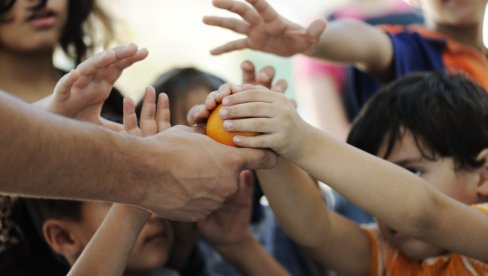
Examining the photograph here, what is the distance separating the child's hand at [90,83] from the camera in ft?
3.99

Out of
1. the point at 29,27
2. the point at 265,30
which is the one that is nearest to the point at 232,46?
the point at 265,30

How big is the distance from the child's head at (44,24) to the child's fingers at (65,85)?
0.46m

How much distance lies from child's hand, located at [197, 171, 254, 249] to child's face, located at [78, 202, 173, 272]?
4.1 inches

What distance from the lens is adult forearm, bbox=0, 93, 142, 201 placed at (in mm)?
951

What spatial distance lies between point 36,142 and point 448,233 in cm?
65

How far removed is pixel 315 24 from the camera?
1471 mm

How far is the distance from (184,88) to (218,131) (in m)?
0.71

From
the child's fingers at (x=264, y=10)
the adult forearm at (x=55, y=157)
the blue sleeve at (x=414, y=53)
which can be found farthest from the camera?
the blue sleeve at (x=414, y=53)

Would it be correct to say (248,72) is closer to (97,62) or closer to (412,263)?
(97,62)

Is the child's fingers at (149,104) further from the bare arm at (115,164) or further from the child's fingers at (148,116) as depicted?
the bare arm at (115,164)

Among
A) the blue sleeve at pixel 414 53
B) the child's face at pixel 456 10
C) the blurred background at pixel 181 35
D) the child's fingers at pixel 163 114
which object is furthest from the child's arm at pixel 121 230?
the blurred background at pixel 181 35

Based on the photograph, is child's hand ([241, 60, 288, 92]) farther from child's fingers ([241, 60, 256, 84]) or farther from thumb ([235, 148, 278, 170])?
thumb ([235, 148, 278, 170])

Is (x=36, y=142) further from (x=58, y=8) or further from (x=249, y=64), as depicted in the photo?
(x=58, y=8)

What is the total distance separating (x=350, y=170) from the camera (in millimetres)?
1121
